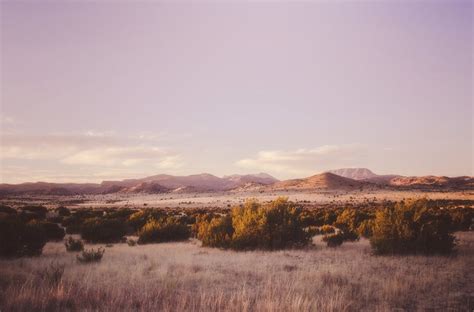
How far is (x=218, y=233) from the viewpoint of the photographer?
1416cm

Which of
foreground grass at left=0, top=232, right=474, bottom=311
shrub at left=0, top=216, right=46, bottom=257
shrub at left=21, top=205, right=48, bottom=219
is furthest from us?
shrub at left=21, top=205, right=48, bottom=219

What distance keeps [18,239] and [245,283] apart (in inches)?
351

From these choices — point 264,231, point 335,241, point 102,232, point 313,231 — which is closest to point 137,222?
point 102,232

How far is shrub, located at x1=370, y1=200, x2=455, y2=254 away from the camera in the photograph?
35.2ft

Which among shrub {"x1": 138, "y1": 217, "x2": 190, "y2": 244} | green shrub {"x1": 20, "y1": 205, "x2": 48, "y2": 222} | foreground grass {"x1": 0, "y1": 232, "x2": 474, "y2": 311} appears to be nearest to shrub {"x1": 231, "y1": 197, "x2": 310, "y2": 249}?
foreground grass {"x1": 0, "y1": 232, "x2": 474, "y2": 311}

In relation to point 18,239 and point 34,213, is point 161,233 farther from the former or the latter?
point 34,213

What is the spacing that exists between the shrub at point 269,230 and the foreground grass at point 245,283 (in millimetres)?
2136

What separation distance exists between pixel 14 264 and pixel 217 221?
8422mm

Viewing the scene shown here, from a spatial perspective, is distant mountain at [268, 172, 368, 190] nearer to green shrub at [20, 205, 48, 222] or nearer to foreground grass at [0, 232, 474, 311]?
green shrub at [20, 205, 48, 222]

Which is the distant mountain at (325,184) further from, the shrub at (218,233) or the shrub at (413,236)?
the shrub at (413,236)

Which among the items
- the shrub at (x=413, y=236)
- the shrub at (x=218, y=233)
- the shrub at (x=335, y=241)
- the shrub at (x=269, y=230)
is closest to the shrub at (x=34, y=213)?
the shrub at (x=218, y=233)

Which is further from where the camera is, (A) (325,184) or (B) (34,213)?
(A) (325,184)

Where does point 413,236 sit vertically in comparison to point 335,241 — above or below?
above

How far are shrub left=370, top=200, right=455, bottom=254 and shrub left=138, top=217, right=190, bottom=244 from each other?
10.1 metres
